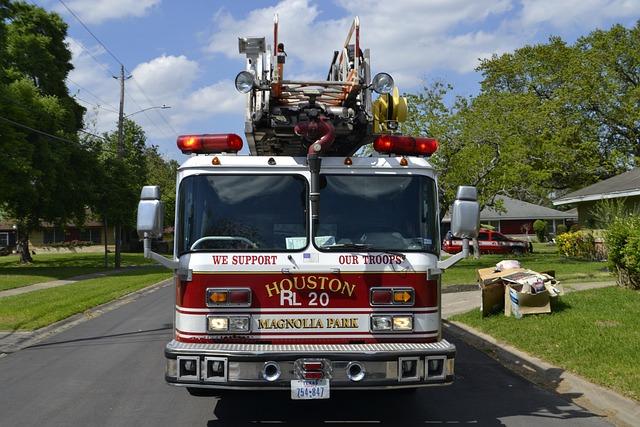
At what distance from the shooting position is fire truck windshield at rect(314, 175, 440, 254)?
6199mm

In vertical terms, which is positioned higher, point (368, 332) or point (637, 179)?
point (637, 179)

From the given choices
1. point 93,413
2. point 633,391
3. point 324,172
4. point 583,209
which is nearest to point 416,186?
point 324,172

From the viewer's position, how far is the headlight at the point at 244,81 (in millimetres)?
6632

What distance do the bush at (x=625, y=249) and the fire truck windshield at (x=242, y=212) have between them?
A: 9.19 metres

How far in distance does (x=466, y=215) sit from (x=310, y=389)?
196 cm

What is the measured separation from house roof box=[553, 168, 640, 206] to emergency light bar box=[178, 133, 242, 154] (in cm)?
2079

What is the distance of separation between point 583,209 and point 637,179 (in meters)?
5.25

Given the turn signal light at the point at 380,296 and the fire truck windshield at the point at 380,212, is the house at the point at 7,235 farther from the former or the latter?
the turn signal light at the point at 380,296

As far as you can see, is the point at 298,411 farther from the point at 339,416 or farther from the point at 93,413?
Result: the point at 93,413

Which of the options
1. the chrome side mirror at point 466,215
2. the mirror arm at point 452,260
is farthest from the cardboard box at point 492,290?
the chrome side mirror at point 466,215

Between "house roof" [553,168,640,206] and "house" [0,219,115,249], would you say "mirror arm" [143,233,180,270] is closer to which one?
"house roof" [553,168,640,206]

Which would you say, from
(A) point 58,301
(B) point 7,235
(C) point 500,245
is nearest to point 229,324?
(A) point 58,301

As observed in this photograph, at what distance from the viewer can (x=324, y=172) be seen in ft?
20.6

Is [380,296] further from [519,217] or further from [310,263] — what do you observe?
[519,217]
